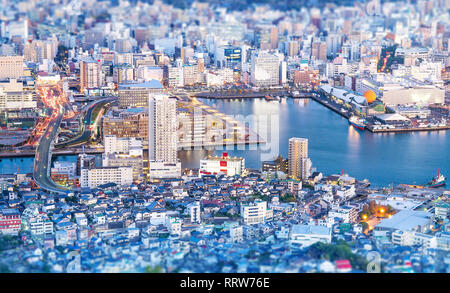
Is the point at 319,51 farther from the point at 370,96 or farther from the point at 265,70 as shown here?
the point at 370,96

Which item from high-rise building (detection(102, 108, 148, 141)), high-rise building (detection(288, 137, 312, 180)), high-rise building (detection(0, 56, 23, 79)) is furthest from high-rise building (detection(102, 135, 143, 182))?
high-rise building (detection(0, 56, 23, 79))

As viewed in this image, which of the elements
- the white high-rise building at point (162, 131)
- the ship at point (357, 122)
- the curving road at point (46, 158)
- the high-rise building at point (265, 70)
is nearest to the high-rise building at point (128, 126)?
the curving road at point (46, 158)

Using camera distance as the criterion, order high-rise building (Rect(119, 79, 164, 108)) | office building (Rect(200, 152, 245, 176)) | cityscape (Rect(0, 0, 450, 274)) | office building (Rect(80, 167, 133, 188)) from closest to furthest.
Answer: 1. cityscape (Rect(0, 0, 450, 274))
2. office building (Rect(80, 167, 133, 188))
3. office building (Rect(200, 152, 245, 176))
4. high-rise building (Rect(119, 79, 164, 108))

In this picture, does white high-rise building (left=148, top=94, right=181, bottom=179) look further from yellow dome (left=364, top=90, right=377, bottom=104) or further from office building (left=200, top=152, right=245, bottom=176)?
yellow dome (left=364, top=90, right=377, bottom=104)

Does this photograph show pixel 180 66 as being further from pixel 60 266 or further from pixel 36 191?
pixel 60 266

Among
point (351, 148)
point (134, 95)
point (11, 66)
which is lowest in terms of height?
point (351, 148)

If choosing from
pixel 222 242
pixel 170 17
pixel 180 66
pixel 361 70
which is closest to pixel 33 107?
pixel 180 66

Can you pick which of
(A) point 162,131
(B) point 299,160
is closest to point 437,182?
(B) point 299,160
